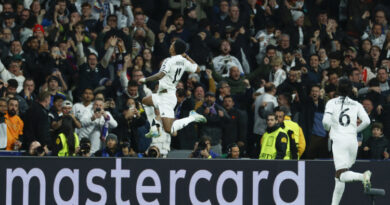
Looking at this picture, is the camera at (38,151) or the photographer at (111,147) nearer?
the camera at (38,151)

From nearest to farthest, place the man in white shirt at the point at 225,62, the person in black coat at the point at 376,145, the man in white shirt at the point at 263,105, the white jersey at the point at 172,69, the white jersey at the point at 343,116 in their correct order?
1. the white jersey at the point at 343,116
2. the white jersey at the point at 172,69
3. the person in black coat at the point at 376,145
4. the man in white shirt at the point at 263,105
5. the man in white shirt at the point at 225,62

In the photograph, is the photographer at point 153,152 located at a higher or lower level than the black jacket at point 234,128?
lower

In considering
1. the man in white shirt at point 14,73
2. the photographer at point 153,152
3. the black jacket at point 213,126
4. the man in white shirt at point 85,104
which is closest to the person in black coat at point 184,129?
the black jacket at point 213,126

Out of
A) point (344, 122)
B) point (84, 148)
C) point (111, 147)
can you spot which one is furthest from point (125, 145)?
point (344, 122)

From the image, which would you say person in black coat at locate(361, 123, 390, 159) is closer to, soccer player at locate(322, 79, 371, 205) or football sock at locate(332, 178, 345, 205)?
soccer player at locate(322, 79, 371, 205)

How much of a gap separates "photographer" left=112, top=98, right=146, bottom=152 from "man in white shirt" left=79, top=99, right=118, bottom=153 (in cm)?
18

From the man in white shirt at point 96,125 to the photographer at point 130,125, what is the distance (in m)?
0.18

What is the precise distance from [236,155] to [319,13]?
8441 mm

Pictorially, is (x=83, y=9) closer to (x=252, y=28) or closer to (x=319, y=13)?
(x=252, y=28)

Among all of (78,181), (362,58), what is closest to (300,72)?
(362,58)

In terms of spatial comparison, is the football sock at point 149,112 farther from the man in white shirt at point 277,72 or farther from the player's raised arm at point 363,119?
the player's raised arm at point 363,119

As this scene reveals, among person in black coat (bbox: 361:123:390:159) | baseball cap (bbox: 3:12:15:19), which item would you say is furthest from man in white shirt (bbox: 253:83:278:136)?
baseball cap (bbox: 3:12:15:19)

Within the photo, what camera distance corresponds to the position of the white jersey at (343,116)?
14.8 meters

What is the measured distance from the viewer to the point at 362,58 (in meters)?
21.4
